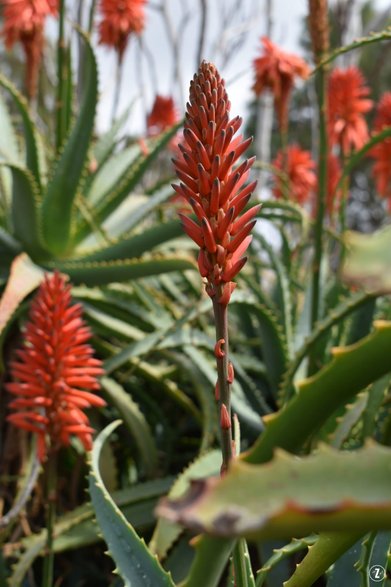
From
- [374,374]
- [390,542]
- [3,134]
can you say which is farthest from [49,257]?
[374,374]

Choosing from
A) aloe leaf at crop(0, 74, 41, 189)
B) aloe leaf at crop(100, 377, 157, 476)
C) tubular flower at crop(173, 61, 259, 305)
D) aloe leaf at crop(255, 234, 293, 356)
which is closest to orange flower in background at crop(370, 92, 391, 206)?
aloe leaf at crop(255, 234, 293, 356)

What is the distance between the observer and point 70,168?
5.78 feet

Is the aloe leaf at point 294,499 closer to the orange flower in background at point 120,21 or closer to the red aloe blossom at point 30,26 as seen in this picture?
the red aloe blossom at point 30,26

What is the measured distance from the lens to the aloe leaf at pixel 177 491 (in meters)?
1.14

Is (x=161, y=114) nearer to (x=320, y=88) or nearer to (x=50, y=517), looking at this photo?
(x=320, y=88)

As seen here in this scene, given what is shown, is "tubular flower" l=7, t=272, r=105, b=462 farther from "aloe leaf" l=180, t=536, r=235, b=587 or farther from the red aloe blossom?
the red aloe blossom

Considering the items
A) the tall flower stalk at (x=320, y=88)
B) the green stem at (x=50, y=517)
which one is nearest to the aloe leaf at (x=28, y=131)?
the tall flower stalk at (x=320, y=88)

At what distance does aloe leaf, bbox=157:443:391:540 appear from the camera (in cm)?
34

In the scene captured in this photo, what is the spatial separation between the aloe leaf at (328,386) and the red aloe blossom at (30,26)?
1723 millimetres

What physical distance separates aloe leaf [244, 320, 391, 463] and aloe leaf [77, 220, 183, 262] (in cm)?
111

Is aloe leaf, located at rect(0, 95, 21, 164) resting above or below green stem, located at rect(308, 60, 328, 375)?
above

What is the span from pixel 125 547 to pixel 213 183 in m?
0.43

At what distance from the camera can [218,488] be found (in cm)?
35

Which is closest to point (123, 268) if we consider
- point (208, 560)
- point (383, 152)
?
point (208, 560)
